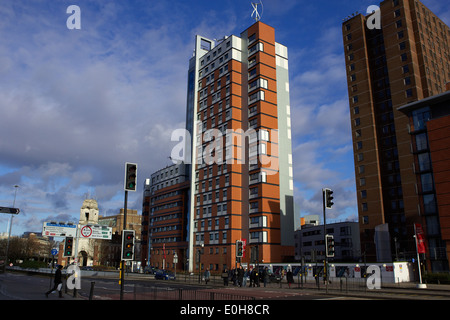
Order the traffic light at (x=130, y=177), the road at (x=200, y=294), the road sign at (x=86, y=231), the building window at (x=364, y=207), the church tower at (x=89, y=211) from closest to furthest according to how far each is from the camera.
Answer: the traffic light at (x=130, y=177)
the road at (x=200, y=294)
the road sign at (x=86, y=231)
the building window at (x=364, y=207)
the church tower at (x=89, y=211)

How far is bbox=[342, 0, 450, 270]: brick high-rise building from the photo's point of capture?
71625 millimetres

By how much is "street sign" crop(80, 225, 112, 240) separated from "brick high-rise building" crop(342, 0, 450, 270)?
2115 inches

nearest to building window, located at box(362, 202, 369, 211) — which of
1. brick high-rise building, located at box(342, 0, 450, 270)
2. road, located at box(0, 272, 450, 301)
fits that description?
brick high-rise building, located at box(342, 0, 450, 270)

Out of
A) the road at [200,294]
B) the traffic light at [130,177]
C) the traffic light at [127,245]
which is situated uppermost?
the traffic light at [130,177]

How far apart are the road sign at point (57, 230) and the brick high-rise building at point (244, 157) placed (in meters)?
43.0

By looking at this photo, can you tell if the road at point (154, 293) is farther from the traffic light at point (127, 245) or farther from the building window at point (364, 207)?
the building window at point (364, 207)

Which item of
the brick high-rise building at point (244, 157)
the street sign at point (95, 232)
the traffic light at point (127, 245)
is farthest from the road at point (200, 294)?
Result: the brick high-rise building at point (244, 157)

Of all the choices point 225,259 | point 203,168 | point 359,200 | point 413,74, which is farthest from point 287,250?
point 413,74

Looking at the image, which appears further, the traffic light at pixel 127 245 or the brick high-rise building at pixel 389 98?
the brick high-rise building at pixel 389 98

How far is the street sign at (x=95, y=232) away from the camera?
33.6 metres

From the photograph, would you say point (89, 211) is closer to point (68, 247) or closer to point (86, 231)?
point (86, 231)

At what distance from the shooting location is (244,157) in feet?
251

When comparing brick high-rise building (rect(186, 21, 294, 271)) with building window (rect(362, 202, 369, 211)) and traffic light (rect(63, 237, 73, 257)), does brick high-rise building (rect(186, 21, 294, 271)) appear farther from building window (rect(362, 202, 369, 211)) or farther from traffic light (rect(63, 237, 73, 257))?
traffic light (rect(63, 237, 73, 257))

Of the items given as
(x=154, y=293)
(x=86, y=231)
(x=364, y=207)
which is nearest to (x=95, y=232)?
(x=86, y=231)
